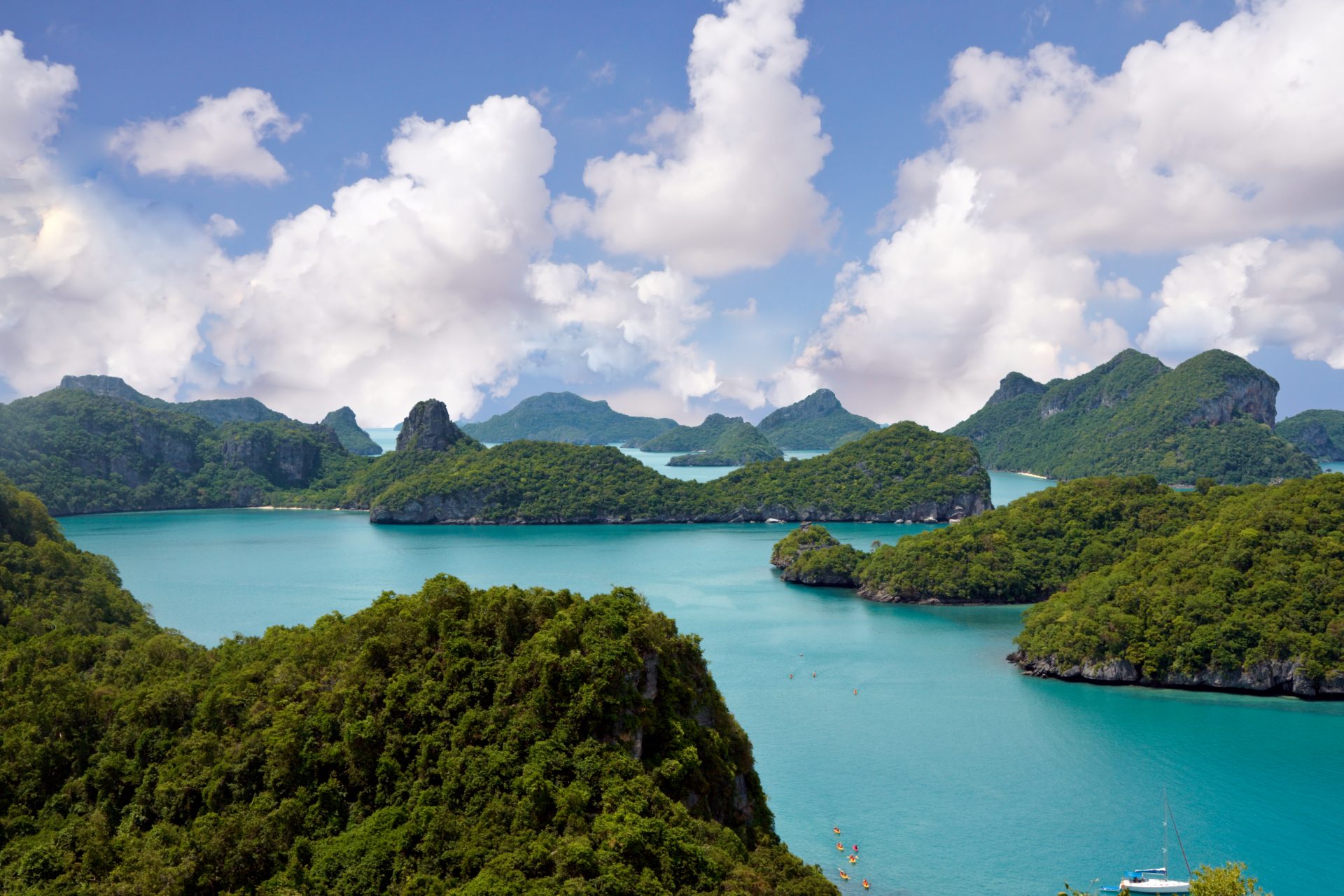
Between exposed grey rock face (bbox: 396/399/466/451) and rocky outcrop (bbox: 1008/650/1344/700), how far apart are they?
395 ft

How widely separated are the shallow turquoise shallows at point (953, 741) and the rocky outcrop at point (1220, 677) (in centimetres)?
88

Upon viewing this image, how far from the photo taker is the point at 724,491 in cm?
13725

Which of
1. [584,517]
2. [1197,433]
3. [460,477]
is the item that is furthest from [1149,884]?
[1197,433]

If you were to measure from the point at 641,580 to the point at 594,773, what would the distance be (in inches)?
2278

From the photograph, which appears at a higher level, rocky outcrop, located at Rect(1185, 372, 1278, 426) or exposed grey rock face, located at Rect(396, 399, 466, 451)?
rocky outcrop, located at Rect(1185, 372, 1278, 426)

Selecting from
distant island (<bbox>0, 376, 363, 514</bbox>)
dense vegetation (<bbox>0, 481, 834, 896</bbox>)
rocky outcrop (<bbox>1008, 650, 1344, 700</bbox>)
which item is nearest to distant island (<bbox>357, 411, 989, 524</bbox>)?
distant island (<bbox>0, 376, 363, 514</bbox>)

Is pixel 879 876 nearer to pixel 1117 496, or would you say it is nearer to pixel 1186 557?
pixel 1186 557

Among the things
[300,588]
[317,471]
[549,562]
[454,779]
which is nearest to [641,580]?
[549,562]

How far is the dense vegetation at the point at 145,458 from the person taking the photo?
134 m

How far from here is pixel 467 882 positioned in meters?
20.2

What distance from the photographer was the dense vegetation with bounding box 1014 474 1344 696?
4588 cm

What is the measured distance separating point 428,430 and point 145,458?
4579cm

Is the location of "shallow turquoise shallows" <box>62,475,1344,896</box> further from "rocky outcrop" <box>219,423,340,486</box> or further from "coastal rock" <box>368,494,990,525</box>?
"rocky outcrop" <box>219,423,340,486</box>

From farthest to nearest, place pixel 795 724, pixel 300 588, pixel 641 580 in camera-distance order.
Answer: pixel 641 580, pixel 300 588, pixel 795 724
